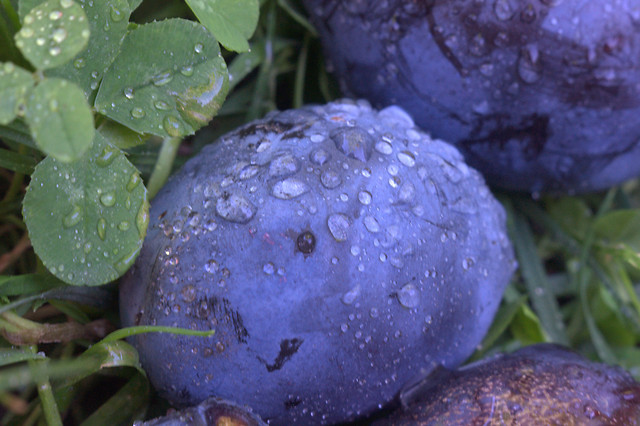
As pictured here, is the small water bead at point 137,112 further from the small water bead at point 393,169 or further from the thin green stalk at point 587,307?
the thin green stalk at point 587,307

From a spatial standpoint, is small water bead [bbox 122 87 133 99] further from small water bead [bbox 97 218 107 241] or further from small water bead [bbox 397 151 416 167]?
small water bead [bbox 397 151 416 167]

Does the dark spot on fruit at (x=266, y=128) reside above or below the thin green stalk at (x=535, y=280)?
above

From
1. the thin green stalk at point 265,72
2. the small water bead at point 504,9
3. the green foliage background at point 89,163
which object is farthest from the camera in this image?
the thin green stalk at point 265,72

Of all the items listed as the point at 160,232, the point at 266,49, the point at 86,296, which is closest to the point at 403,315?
the point at 160,232

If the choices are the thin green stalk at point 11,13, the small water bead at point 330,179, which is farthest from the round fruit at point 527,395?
the thin green stalk at point 11,13

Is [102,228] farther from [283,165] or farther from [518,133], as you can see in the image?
[518,133]
